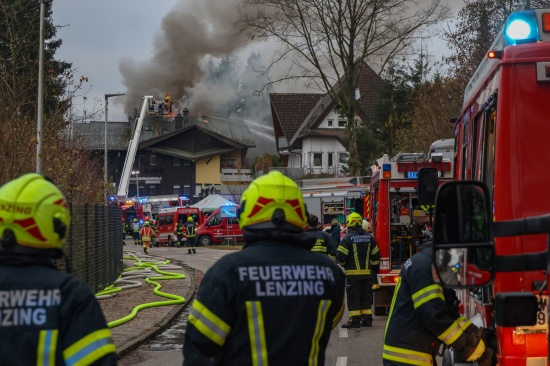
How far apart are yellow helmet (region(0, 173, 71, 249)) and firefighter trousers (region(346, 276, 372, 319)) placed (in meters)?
10.4

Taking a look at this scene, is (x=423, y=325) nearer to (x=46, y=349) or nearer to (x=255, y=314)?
(x=255, y=314)

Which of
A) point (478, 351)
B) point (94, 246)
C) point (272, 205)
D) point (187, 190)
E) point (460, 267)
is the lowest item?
point (478, 351)

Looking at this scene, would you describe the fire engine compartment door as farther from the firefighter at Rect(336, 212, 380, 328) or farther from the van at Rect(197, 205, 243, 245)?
the van at Rect(197, 205, 243, 245)

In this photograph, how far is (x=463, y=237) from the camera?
330cm

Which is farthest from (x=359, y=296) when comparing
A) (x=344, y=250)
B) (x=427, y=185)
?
(x=427, y=185)

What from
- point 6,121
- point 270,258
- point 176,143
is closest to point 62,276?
point 270,258

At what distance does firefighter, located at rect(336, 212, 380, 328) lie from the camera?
45.4 ft

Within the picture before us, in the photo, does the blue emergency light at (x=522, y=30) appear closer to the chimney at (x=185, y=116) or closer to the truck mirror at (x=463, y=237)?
the truck mirror at (x=463, y=237)

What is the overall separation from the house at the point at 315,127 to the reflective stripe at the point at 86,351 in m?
60.3

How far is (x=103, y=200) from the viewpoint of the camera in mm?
29172

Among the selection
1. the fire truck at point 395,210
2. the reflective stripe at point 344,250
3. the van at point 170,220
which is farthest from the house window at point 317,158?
the reflective stripe at point 344,250

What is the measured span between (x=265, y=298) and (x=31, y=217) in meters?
0.99

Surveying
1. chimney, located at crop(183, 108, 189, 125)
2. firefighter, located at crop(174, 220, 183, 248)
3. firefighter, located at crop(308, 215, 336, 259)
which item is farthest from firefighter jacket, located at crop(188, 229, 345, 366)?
chimney, located at crop(183, 108, 189, 125)

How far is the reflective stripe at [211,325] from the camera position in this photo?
12.5 ft
